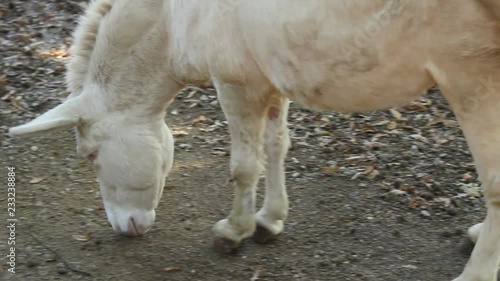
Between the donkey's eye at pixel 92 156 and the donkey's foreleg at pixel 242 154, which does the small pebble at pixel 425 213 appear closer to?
the donkey's foreleg at pixel 242 154

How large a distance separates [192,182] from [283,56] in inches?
67.5

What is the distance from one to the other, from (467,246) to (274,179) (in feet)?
3.47

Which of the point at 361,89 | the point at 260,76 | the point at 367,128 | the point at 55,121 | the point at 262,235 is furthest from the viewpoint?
the point at 367,128

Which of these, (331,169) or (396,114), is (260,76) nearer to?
(331,169)

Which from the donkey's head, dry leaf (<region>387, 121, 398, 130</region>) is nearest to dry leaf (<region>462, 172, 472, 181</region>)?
dry leaf (<region>387, 121, 398, 130</region>)

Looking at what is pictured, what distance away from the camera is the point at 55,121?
12.0 ft

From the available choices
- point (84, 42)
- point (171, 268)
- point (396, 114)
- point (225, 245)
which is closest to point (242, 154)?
point (225, 245)

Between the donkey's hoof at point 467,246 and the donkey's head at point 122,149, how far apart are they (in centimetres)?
159

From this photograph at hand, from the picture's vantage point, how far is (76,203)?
4.54 m

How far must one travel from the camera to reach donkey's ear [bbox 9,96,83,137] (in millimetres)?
3578

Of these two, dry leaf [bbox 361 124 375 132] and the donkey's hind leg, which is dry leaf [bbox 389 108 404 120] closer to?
dry leaf [bbox 361 124 375 132]

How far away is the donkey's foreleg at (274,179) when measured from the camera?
4.07m

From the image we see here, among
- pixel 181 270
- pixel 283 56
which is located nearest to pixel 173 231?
pixel 181 270

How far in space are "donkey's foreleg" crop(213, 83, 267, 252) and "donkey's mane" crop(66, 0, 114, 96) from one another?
753 mm
